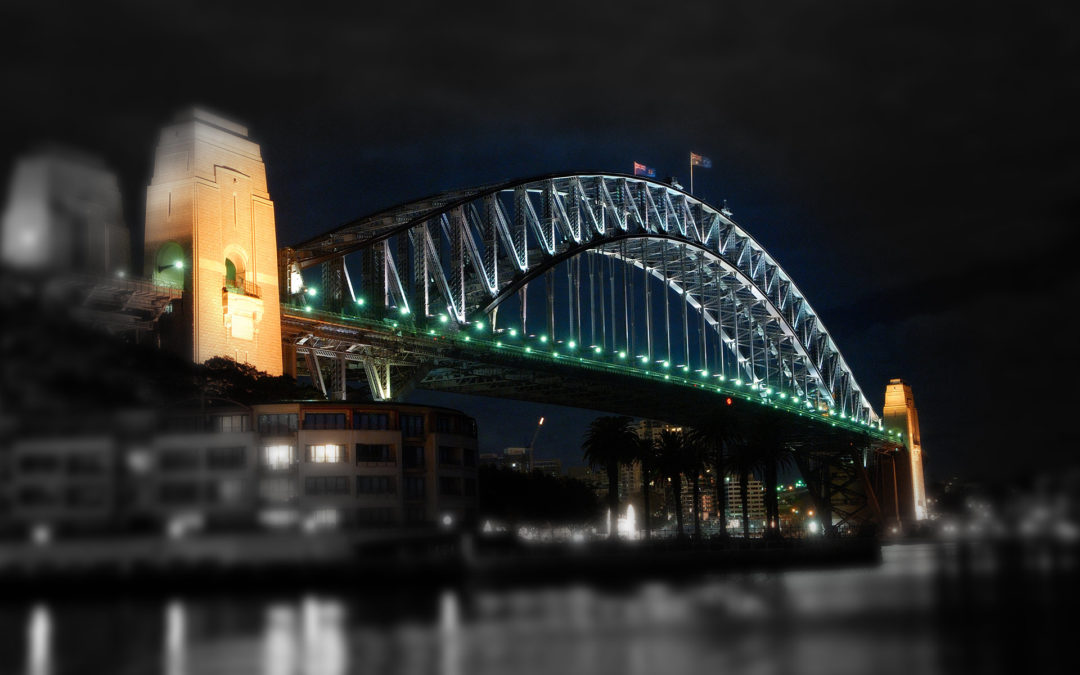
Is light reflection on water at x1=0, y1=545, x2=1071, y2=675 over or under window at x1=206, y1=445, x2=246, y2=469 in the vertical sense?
under

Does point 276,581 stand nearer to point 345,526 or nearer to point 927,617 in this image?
point 345,526

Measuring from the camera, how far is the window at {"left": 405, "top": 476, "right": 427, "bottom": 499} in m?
98.4

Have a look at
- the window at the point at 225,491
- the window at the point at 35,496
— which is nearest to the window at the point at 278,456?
the window at the point at 225,491

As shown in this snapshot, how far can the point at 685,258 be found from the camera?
172m

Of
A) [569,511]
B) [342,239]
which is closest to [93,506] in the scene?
[342,239]

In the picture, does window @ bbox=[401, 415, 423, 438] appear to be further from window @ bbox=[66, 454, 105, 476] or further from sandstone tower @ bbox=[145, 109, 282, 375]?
window @ bbox=[66, 454, 105, 476]

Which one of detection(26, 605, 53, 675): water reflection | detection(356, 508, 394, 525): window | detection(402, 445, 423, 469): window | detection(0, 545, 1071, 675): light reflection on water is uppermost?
detection(402, 445, 423, 469): window

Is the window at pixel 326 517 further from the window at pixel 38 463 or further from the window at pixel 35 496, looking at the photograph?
the window at pixel 38 463

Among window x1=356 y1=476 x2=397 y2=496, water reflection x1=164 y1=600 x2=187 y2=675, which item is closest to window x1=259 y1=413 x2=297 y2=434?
window x1=356 y1=476 x2=397 y2=496

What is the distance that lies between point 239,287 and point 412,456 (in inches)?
708

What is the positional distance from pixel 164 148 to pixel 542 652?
64.4 m

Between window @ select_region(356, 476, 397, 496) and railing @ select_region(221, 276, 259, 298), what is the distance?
15.5m

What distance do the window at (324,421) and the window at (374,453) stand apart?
210 centimetres

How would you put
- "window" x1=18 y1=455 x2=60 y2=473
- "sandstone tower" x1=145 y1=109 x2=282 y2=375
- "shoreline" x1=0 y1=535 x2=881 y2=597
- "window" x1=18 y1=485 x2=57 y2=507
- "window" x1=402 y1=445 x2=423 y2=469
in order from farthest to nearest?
"window" x1=402 y1=445 x2=423 y2=469 < "sandstone tower" x1=145 y1=109 x2=282 y2=375 < "shoreline" x1=0 y1=535 x2=881 y2=597 < "window" x1=18 y1=485 x2=57 y2=507 < "window" x1=18 y1=455 x2=60 y2=473
